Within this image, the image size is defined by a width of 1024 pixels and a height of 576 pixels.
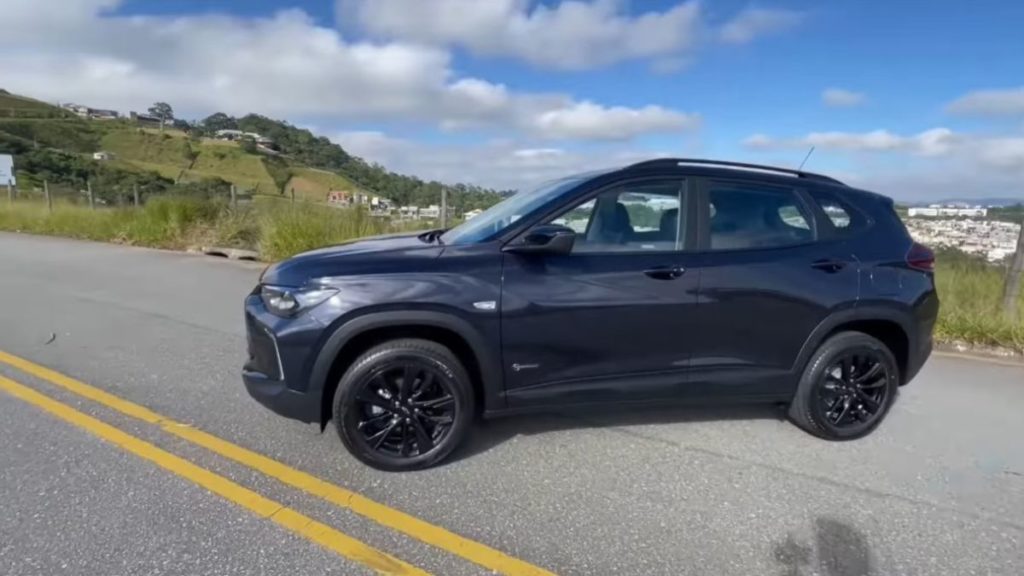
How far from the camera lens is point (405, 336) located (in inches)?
120

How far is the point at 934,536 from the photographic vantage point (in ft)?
8.32

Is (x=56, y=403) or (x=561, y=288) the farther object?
(x=56, y=403)

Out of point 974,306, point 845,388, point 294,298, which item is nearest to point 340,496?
point 294,298

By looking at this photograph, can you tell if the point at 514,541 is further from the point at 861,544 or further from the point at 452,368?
the point at 861,544

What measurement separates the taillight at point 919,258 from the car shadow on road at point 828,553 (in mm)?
1922

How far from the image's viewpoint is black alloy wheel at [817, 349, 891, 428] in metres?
3.49

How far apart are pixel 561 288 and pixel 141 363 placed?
12.7ft

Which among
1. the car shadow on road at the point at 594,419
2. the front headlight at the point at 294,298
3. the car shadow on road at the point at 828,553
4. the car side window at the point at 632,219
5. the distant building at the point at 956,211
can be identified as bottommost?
the car shadow on road at the point at 828,553

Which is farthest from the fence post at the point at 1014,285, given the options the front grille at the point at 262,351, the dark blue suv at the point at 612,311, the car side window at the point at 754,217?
the front grille at the point at 262,351

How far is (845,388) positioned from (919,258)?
3.29 ft

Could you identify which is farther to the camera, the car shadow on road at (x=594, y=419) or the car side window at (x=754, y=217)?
the car shadow on road at (x=594, y=419)

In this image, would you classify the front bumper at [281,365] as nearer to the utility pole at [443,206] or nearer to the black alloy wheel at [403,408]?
the black alloy wheel at [403,408]

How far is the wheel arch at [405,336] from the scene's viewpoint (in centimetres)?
290

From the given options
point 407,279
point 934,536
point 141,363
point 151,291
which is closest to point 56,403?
point 141,363
